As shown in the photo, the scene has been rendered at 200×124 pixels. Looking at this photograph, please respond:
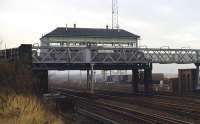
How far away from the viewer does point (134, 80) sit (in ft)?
193

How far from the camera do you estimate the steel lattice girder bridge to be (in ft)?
162

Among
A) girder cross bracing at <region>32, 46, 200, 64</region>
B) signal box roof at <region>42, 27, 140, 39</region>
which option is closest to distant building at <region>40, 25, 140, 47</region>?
signal box roof at <region>42, 27, 140, 39</region>

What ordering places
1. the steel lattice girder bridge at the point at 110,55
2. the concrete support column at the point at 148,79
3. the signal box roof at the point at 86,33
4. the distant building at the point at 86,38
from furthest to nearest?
the signal box roof at the point at 86,33 → the distant building at the point at 86,38 → the concrete support column at the point at 148,79 → the steel lattice girder bridge at the point at 110,55

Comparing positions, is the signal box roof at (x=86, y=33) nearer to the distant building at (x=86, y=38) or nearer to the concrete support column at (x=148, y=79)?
the distant building at (x=86, y=38)

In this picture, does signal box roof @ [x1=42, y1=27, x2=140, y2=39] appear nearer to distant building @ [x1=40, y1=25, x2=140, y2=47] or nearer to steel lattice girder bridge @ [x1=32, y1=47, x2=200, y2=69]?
distant building @ [x1=40, y1=25, x2=140, y2=47]

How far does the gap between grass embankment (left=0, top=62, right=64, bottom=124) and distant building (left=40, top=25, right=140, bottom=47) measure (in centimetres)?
3416

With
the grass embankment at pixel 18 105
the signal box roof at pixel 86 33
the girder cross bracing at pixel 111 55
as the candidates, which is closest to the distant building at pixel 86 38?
the signal box roof at pixel 86 33

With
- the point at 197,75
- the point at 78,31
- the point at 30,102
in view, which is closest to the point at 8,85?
the point at 30,102

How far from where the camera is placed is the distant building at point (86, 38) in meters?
64.9

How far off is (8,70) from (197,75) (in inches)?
1210

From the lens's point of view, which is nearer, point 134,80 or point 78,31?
point 134,80

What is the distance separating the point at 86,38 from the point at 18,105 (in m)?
43.6

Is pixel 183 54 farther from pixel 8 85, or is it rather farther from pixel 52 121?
pixel 52 121

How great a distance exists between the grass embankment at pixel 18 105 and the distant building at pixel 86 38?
34163 mm
